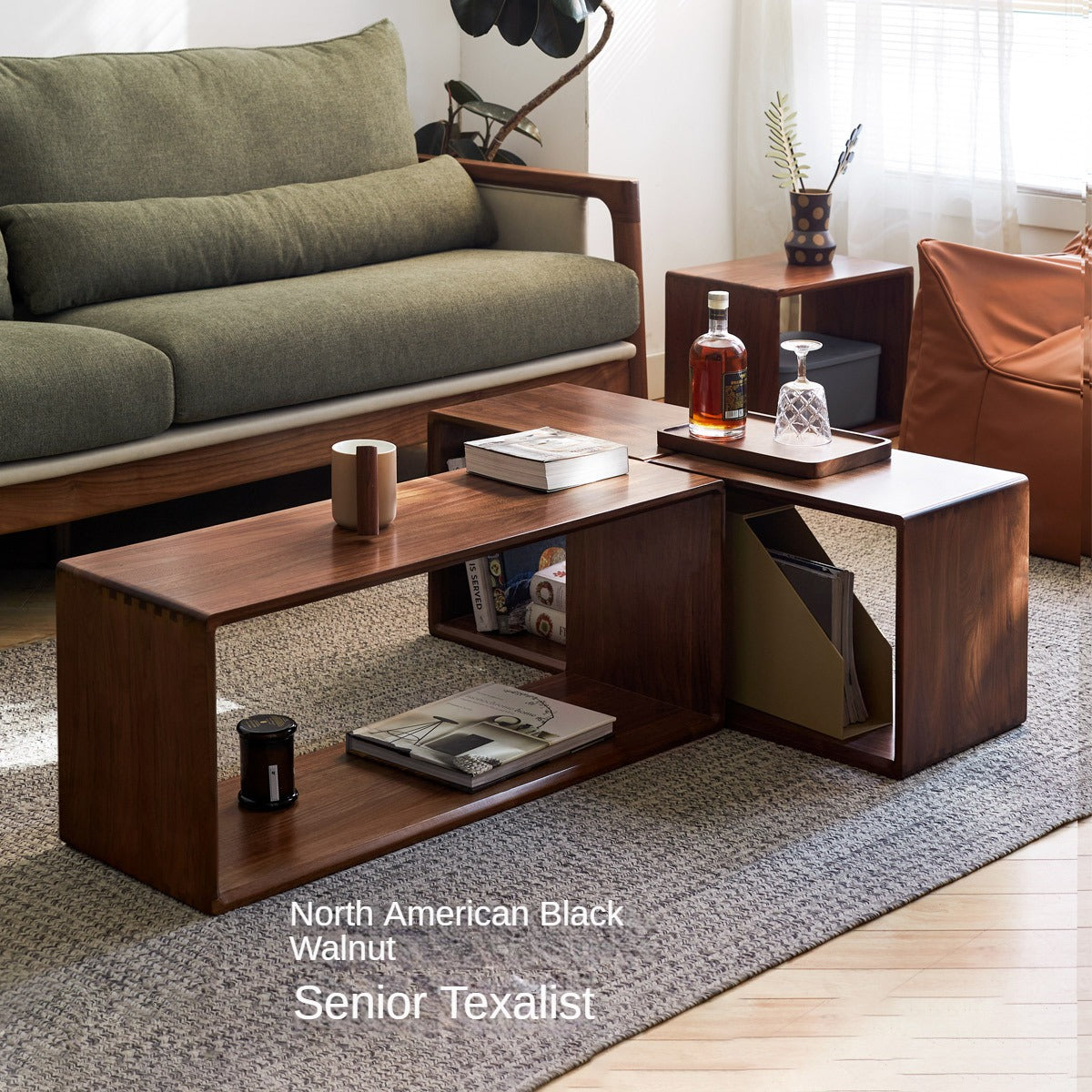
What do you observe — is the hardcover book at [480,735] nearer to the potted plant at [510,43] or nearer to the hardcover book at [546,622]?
the hardcover book at [546,622]

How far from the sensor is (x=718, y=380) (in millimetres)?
2279

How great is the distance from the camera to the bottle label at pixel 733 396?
227 cm

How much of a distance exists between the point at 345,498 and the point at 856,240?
284cm

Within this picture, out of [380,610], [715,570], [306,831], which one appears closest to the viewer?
[306,831]

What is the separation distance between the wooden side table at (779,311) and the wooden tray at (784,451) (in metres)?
1.30

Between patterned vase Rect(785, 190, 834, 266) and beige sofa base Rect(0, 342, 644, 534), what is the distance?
0.79m

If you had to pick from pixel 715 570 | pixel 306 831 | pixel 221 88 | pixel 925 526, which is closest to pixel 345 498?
pixel 306 831

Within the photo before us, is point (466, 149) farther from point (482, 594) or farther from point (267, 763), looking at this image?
point (267, 763)

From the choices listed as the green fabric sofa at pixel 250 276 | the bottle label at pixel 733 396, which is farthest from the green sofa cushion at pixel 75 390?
the bottle label at pixel 733 396

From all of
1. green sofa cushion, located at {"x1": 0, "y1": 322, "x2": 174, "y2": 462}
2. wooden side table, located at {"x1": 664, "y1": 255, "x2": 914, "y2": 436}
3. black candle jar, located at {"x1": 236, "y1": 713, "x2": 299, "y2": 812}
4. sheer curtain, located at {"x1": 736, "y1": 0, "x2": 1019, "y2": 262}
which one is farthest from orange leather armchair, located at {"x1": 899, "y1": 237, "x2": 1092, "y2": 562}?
black candle jar, located at {"x1": 236, "y1": 713, "x2": 299, "y2": 812}

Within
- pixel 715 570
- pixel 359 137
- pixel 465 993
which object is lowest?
pixel 465 993

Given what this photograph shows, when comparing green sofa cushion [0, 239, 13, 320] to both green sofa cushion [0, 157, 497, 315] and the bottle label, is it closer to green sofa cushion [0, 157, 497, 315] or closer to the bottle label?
green sofa cushion [0, 157, 497, 315]

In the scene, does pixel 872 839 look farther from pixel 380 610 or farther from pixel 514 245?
pixel 514 245

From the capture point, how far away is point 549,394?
2.71 meters
